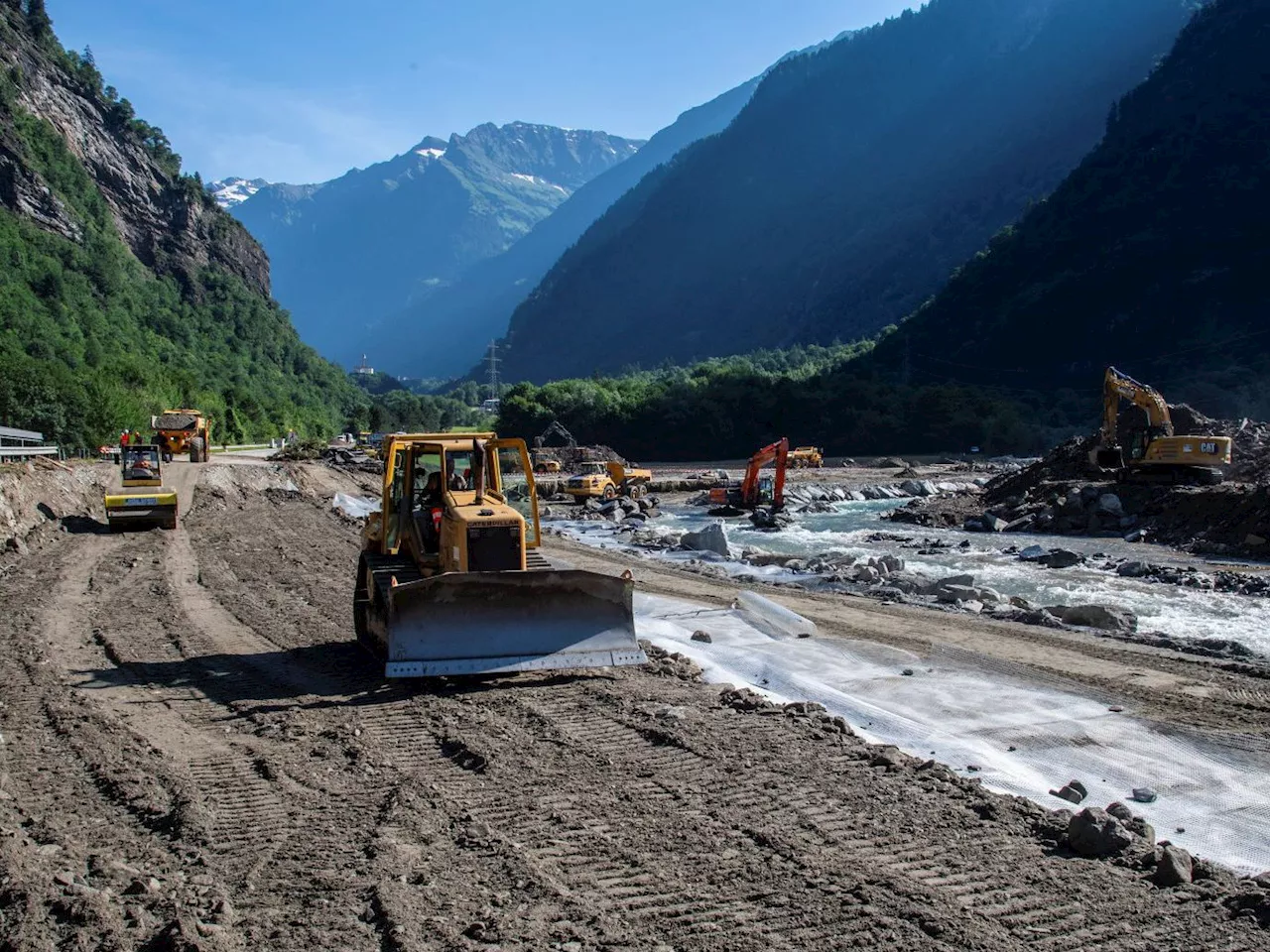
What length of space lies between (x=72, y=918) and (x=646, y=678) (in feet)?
19.0

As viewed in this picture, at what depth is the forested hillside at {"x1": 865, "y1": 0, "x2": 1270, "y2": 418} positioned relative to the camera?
82125mm

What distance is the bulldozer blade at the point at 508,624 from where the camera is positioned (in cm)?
901

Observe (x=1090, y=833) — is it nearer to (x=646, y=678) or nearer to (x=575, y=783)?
(x=575, y=783)

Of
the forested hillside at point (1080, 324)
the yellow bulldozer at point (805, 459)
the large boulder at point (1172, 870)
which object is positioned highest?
the forested hillside at point (1080, 324)

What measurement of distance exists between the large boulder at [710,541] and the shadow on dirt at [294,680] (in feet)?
48.1

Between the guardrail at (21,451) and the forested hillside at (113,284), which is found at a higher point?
the forested hillside at (113,284)

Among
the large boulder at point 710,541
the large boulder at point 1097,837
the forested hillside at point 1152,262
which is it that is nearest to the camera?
the large boulder at point 1097,837

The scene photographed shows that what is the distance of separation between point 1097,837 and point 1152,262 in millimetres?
96026

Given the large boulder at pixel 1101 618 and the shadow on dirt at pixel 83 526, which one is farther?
the shadow on dirt at pixel 83 526

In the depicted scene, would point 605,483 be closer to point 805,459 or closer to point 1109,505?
point 1109,505

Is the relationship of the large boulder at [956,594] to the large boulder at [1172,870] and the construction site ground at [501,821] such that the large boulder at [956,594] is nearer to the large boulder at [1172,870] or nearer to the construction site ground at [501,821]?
the construction site ground at [501,821]

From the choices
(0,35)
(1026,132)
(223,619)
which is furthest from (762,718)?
(1026,132)

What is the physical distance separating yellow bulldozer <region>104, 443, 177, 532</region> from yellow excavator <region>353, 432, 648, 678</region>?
14.5m

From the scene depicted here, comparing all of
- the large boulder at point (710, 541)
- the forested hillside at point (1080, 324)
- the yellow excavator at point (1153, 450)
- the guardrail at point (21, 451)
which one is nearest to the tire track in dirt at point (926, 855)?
the large boulder at point (710, 541)
